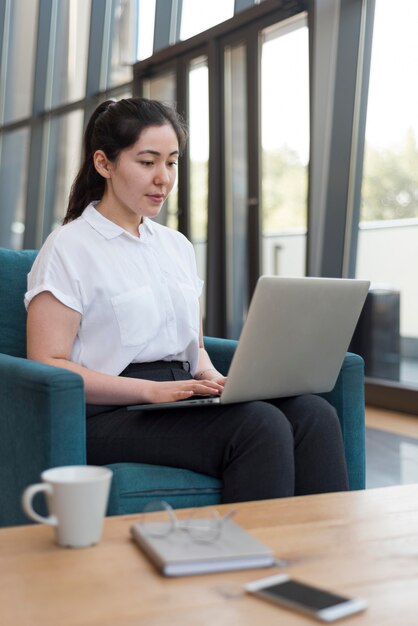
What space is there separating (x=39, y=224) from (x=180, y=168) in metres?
2.80

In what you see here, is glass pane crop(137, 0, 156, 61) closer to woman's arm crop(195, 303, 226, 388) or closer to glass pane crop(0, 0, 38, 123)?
glass pane crop(0, 0, 38, 123)

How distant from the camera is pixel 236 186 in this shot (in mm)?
5871

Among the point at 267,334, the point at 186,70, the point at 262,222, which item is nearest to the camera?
the point at 267,334

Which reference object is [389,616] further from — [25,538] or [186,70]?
[186,70]

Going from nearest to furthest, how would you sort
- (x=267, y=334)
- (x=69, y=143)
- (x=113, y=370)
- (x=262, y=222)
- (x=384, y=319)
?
(x=267, y=334) → (x=113, y=370) → (x=384, y=319) → (x=262, y=222) → (x=69, y=143)

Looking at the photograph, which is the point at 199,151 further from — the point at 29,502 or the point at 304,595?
the point at 304,595

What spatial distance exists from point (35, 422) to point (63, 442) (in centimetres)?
8

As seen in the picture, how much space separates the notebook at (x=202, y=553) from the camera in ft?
3.07

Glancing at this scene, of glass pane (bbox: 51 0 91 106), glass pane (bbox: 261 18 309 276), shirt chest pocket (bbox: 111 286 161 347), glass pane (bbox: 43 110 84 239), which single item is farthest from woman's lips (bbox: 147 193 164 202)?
glass pane (bbox: 43 110 84 239)

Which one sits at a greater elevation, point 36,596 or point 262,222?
point 262,222

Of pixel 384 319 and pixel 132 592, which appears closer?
pixel 132 592

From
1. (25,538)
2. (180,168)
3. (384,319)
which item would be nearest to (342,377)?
(25,538)

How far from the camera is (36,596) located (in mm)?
884

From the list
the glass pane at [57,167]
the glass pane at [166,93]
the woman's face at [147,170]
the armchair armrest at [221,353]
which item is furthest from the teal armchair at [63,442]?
the glass pane at [57,167]
